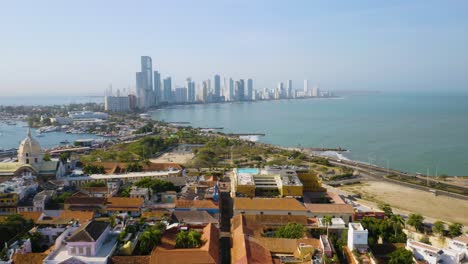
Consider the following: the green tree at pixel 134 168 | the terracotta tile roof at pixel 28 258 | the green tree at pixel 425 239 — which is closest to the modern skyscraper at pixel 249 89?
the green tree at pixel 134 168

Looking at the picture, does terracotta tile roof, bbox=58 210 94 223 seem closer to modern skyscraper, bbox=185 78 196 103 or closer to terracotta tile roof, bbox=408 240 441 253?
terracotta tile roof, bbox=408 240 441 253

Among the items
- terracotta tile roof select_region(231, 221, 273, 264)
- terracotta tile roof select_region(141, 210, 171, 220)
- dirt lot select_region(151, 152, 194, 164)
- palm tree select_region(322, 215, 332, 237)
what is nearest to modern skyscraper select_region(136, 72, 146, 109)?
dirt lot select_region(151, 152, 194, 164)

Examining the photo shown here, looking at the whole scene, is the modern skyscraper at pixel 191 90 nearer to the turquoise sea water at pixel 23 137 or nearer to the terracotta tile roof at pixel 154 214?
the turquoise sea water at pixel 23 137

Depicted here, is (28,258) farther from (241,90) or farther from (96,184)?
(241,90)

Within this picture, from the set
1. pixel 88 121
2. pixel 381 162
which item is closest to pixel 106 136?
pixel 88 121

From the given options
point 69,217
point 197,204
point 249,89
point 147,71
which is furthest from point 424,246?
point 249,89

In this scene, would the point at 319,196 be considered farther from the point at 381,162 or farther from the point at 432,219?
the point at 381,162
